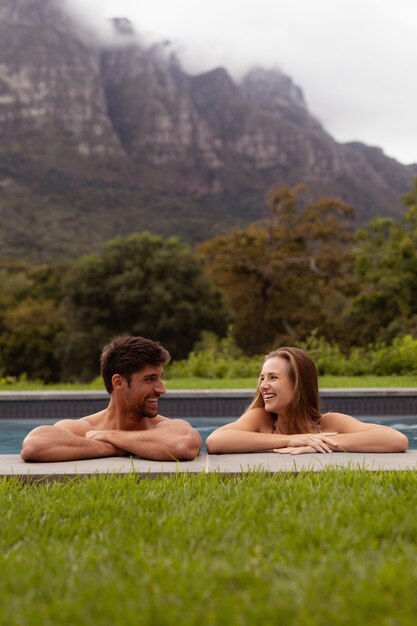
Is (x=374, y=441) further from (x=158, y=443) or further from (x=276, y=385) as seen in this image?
(x=158, y=443)

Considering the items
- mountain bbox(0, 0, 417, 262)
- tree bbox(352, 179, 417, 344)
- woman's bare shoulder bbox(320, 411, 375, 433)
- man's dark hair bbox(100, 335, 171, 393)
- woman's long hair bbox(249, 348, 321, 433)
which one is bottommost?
woman's bare shoulder bbox(320, 411, 375, 433)

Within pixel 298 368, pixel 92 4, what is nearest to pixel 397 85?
pixel 298 368

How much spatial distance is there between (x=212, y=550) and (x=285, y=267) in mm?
27475

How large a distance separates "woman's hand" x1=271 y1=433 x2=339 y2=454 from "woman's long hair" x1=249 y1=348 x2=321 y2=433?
21 centimetres

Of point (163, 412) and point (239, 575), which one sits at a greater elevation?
point (239, 575)

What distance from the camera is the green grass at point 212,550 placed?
1.96 metres

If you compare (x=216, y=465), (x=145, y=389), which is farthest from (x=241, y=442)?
(x=145, y=389)

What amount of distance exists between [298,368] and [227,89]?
12028cm

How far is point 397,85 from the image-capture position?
5194 cm

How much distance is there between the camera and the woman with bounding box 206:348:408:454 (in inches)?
167

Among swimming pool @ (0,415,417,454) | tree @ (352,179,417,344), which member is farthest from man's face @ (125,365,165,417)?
tree @ (352,179,417,344)

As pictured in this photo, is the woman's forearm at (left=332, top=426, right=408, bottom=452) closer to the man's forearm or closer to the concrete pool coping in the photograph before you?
the concrete pool coping

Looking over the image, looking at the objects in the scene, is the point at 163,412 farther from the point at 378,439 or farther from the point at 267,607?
the point at 267,607

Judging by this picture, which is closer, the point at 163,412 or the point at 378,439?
the point at 378,439
